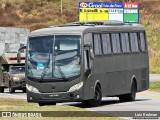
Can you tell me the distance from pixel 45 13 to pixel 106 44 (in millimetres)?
75999

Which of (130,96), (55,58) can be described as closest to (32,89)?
(55,58)

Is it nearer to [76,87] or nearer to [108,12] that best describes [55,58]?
[76,87]

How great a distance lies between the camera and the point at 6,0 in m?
114

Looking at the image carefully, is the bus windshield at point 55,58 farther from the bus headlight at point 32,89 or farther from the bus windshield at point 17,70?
the bus windshield at point 17,70

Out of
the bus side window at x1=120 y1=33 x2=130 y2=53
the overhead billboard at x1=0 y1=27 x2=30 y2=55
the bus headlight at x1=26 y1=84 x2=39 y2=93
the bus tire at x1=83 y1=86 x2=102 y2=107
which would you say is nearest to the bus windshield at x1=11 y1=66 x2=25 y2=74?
the bus side window at x1=120 y1=33 x2=130 y2=53

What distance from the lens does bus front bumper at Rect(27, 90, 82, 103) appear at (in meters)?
27.2

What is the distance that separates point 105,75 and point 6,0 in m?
85.7

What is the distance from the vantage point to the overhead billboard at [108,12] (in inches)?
3095

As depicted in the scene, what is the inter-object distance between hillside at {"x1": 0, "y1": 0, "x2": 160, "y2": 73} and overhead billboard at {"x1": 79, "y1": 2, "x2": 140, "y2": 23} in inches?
309

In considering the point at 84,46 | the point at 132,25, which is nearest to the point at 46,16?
the point at 132,25

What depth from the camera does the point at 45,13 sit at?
106 m

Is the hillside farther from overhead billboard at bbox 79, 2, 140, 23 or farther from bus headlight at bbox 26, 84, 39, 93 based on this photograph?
bus headlight at bbox 26, 84, 39, 93

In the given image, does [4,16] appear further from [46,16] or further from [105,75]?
[105,75]

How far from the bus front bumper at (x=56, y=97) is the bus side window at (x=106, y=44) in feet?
10.8
